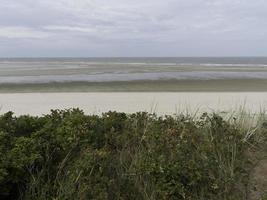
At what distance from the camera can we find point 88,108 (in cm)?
1451

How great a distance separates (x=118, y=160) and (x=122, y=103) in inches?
436

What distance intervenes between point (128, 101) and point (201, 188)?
1225 cm

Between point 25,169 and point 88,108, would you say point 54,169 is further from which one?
point 88,108

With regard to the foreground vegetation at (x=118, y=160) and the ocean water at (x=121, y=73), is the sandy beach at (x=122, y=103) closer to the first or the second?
the foreground vegetation at (x=118, y=160)

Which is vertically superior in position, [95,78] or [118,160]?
[118,160]

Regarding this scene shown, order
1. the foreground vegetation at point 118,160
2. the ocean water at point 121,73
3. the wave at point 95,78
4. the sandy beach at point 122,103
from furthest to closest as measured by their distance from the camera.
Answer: the ocean water at point 121,73
the wave at point 95,78
the sandy beach at point 122,103
the foreground vegetation at point 118,160

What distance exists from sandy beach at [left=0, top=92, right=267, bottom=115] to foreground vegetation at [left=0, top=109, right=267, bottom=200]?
7.80 metres

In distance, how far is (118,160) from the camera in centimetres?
482

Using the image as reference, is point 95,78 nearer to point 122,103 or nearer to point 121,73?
point 121,73

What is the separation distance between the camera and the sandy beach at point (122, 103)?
46.2 ft

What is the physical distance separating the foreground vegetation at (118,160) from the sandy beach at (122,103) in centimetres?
780

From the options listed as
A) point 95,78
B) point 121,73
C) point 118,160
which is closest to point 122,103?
point 118,160

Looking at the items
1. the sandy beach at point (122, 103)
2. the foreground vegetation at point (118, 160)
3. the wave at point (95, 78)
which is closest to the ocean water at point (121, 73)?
the wave at point (95, 78)

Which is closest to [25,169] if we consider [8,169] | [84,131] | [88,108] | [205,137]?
[8,169]
